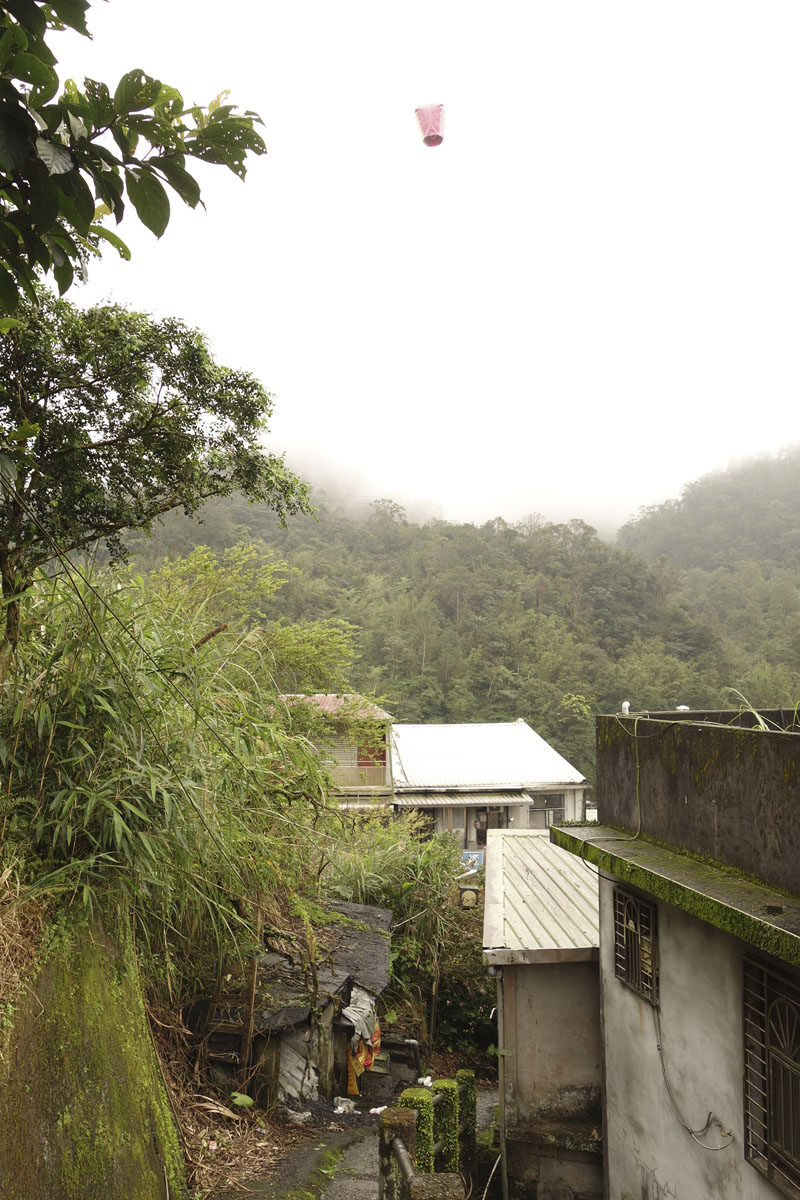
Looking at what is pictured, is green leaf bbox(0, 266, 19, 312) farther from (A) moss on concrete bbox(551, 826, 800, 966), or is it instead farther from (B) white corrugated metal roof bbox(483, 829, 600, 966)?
(B) white corrugated metal roof bbox(483, 829, 600, 966)

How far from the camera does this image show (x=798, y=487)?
198 ft

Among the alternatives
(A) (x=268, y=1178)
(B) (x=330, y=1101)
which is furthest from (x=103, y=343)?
(B) (x=330, y=1101)

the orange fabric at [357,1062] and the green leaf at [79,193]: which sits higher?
the green leaf at [79,193]

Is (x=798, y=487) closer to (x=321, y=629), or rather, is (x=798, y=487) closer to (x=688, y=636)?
(x=688, y=636)

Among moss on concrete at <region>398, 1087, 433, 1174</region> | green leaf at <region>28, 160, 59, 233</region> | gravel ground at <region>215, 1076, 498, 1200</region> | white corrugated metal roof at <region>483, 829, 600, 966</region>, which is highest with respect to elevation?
green leaf at <region>28, 160, 59, 233</region>

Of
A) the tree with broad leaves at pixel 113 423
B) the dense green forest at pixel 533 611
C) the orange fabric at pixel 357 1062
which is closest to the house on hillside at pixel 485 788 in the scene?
the dense green forest at pixel 533 611

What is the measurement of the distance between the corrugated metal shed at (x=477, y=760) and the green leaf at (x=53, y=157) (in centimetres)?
1737

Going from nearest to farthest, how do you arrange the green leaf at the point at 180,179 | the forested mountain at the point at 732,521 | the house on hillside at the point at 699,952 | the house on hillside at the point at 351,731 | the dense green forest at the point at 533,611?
the green leaf at the point at 180,179, the house on hillside at the point at 699,952, the house on hillside at the point at 351,731, the dense green forest at the point at 533,611, the forested mountain at the point at 732,521

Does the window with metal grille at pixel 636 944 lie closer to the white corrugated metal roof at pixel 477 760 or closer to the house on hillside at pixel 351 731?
the house on hillside at pixel 351 731

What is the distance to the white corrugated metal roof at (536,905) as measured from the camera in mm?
6035

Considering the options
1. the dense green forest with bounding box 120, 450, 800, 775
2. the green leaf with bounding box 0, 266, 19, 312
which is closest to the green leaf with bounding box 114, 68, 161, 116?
the green leaf with bounding box 0, 266, 19, 312

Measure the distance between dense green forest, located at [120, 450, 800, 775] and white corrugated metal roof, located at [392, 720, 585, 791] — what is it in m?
4.09

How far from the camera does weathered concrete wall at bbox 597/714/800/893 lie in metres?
3.42

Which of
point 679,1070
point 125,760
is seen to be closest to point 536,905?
point 679,1070
